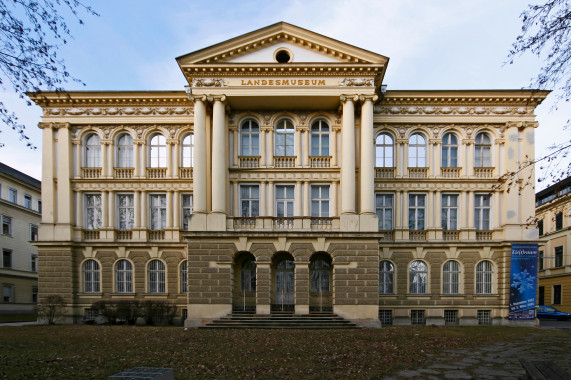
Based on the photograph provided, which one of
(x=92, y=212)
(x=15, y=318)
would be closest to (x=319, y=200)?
(x=92, y=212)

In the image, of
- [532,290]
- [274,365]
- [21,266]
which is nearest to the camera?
[274,365]

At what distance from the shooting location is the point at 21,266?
38.4 meters

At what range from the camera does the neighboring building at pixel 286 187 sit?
22.8 metres

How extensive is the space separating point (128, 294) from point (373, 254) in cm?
1454

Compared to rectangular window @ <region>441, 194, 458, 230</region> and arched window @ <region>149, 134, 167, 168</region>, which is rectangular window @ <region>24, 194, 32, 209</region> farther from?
rectangular window @ <region>441, 194, 458, 230</region>

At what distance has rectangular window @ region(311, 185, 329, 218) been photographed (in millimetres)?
24500

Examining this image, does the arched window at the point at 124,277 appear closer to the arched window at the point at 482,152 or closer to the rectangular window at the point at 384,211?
the rectangular window at the point at 384,211

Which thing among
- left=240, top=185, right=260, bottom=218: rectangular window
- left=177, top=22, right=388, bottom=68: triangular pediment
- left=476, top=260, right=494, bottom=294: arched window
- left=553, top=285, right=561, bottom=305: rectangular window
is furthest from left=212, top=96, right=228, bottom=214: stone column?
left=553, top=285, right=561, bottom=305: rectangular window

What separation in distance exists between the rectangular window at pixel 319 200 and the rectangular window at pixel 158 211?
30.0ft

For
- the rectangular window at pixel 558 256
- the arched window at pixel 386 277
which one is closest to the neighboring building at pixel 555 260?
the rectangular window at pixel 558 256

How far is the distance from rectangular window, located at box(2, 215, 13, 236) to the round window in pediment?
94.6 ft

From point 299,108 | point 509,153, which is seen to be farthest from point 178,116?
point 509,153

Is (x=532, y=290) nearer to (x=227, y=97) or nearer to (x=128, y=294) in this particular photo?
(x=227, y=97)

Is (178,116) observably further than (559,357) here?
Yes
